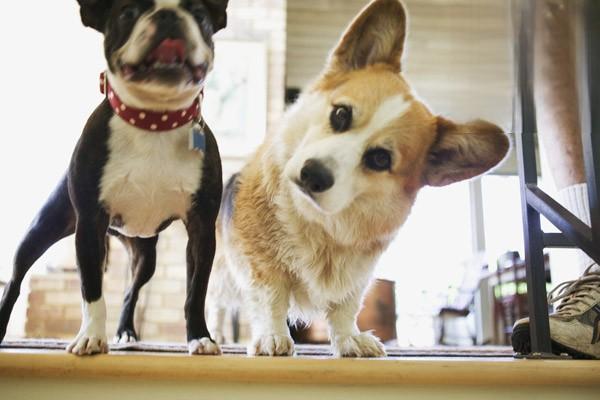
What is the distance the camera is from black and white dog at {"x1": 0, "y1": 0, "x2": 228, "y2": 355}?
0.86 meters

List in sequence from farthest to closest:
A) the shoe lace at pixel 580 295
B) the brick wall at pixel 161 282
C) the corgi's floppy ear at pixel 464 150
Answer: the brick wall at pixel 161 282
the shoe lace at pixel 580 295
the corgi's floppy ear at pixel 464 150

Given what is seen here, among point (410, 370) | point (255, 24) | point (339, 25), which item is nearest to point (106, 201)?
point (410, 370)

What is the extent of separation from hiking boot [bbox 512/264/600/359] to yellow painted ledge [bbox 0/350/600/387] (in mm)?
212

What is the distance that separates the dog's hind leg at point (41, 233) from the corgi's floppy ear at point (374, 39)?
565 mm

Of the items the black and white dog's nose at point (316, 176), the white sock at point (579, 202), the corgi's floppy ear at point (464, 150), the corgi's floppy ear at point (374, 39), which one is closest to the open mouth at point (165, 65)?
the black and white dog's nose at point (316, 176)

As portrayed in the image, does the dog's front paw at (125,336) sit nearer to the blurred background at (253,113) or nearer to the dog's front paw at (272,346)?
the dog's front paw at (272,346)

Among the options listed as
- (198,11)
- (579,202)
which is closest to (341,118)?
(198,11)

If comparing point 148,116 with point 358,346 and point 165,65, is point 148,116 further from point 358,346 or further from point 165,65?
point 358,346

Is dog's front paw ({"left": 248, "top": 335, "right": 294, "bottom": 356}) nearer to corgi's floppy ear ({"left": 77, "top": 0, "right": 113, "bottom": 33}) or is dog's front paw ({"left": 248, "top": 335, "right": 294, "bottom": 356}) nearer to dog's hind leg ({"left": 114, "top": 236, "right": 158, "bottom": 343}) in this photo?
dog's hind leg ({"left": 114, "top": 236, "right": 158, "bottom": 343})

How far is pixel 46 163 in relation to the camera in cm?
186

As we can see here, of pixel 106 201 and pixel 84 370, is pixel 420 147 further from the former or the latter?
pixel 84 370

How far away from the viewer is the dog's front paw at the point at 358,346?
1032 millimetres

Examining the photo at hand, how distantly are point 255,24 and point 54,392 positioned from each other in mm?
2084

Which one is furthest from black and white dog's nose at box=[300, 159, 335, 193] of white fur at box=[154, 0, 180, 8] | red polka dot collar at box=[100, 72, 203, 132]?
white fur at box=[154, 0, 180, 8]
